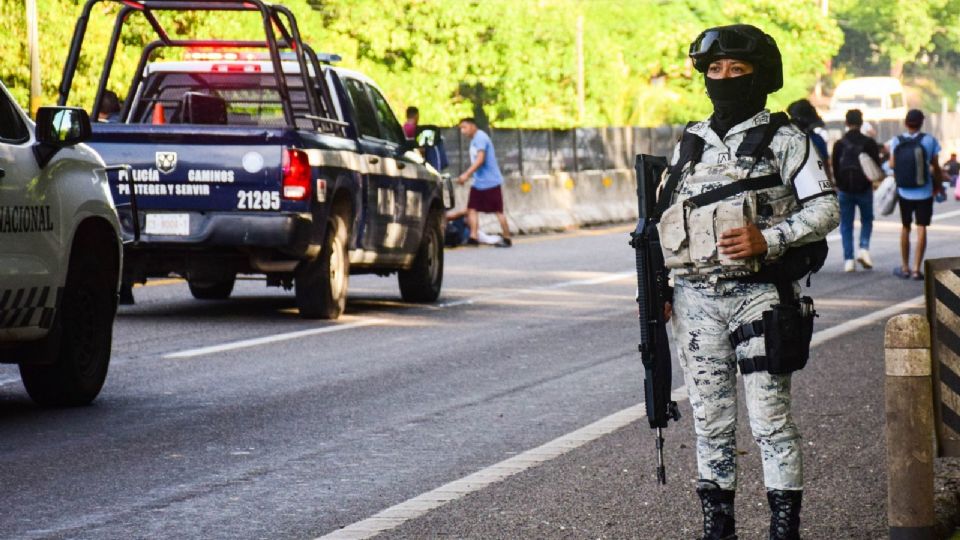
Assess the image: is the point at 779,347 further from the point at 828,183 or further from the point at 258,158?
the point at 258,158

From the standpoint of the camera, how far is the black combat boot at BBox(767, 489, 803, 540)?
6.25 m

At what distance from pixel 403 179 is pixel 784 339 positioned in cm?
1088

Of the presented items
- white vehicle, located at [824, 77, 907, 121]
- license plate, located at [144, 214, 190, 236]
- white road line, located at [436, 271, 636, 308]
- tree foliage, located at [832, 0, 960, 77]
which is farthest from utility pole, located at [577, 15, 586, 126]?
license plate, located at [144, 214, 190, 236]

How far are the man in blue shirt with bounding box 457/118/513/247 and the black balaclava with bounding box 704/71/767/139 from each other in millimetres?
20076

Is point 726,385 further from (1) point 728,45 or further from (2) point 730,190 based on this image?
(1) point 728,45

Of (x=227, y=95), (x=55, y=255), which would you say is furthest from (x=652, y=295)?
(x=227, y=95)

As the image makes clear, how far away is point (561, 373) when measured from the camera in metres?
12.1

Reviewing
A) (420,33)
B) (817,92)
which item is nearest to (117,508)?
(420,33)

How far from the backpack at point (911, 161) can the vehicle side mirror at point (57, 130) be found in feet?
36.8

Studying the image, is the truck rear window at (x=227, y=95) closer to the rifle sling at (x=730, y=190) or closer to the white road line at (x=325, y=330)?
the white road line at (x=325, y=330)

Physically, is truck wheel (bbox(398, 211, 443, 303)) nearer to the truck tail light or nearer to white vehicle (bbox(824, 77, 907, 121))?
the truck tail light

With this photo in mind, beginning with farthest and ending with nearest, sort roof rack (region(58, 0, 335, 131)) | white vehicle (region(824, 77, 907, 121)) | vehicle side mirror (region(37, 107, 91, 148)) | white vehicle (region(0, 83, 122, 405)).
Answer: white vehicle (region(824, 77, 907, 121)) < roof rack (region(58, 0, 335, 131)) < vehicle side mirror (region(37, 107, 91, 148)) < white vehicle (region(0, 83, 122, 405))

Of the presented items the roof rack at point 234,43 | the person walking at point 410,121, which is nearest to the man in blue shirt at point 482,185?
the person walking at point 410,121

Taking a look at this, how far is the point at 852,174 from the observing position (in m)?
20.7
